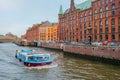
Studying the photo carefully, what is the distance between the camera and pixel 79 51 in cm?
6619

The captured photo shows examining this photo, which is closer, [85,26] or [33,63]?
[33,63]

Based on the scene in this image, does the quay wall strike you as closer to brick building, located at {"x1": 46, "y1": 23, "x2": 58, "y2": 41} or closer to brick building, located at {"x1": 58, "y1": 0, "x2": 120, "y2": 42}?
brick building, located at {"x1": 58, "y1": 0, "x2": 120, "y2": 42}

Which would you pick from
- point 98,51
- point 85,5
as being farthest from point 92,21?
point 98,51

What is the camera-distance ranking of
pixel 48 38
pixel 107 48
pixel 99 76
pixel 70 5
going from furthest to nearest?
pixel 48 38 → pixel 70 5 → pixel 107 48 → pixel 99 76

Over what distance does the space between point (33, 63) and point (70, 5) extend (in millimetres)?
69677

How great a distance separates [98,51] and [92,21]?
34348 millimetres

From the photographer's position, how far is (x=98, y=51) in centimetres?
5406

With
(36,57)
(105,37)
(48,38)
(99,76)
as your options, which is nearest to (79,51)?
(105,37)

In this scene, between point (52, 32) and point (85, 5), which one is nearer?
point (85, 5)

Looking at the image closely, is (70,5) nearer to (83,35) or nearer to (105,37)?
(83,35)

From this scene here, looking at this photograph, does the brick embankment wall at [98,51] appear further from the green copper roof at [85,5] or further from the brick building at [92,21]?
the green copper roof at [85,5]

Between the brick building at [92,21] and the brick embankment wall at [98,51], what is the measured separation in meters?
14.2

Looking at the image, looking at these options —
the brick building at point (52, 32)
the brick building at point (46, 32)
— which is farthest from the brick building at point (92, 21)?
the brick building at point (46, 32)

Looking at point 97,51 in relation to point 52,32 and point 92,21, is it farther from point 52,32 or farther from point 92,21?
point 52,32
